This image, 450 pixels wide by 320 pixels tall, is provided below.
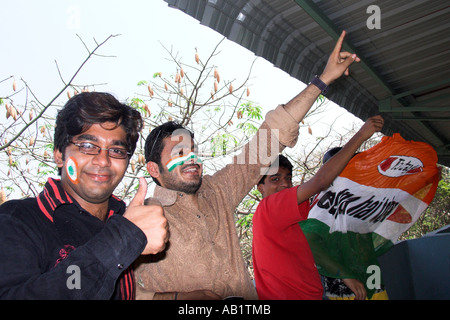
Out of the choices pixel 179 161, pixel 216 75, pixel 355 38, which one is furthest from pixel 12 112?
pixel 355 38

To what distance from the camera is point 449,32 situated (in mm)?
3123

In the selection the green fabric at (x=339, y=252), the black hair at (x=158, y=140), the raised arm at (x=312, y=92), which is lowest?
the green fabric at (x=339, y=252)

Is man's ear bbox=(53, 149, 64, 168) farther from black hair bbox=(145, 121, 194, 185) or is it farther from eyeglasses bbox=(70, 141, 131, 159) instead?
black hair bbox=(145, 121, 194, 185)

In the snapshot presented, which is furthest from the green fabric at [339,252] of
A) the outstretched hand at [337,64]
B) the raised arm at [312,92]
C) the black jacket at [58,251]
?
the black jacket at [58,251]

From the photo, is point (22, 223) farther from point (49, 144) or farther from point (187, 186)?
point (49, 144)

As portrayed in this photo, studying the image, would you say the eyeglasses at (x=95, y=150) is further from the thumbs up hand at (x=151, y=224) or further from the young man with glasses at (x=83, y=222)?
the thumbs up hand at (x=151, y=224)

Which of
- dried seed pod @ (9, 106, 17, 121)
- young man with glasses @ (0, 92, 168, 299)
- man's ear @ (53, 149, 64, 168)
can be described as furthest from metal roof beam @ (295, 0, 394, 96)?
dried seed pod @ (9, 106, 17, 121)

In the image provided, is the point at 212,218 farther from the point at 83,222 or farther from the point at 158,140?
the point at 83,222

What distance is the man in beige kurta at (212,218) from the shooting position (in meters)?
1.84

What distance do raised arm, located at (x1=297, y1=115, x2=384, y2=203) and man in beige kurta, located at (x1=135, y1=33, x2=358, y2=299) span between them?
Result: 0.34 meters

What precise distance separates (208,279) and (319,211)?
56.9 inches

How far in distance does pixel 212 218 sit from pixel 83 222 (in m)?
0.86

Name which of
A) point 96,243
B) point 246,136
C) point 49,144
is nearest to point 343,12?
point 96,243

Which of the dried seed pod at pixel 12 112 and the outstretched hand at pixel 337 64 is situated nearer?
the outstretched hand at pixel 337 64
